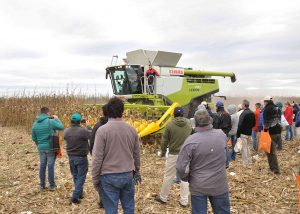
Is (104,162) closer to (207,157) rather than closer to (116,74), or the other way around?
(207,157)

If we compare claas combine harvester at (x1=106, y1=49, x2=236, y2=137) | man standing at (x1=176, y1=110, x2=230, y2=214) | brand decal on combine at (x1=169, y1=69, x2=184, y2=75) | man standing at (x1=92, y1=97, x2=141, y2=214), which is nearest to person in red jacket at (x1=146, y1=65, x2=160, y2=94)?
claas combine harvester at (x1=106, y1=49, x2=236, y2=137)

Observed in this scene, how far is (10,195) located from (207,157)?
4.46 metres

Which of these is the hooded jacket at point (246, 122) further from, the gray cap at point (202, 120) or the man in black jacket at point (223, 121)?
the gray cap at point (202, 120)

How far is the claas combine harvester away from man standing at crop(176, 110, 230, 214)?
30.3ft

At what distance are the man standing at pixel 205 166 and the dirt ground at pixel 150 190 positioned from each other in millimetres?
1976

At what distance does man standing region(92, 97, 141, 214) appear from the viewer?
393 cm

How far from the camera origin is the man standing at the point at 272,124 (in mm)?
7953

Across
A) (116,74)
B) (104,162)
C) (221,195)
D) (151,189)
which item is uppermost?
(116,74)

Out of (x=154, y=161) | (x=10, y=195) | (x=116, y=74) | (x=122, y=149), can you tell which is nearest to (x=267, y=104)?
(x=154, y=161)

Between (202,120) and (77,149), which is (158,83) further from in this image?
(202,120)

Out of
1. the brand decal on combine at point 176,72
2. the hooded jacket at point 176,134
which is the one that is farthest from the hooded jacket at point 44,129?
the brand decal on combine at point 176,72

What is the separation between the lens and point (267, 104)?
315 inches

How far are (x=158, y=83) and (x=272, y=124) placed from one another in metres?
6.53

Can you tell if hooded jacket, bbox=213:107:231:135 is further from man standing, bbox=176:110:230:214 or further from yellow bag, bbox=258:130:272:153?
man standing, bbox=176:110:230:214
